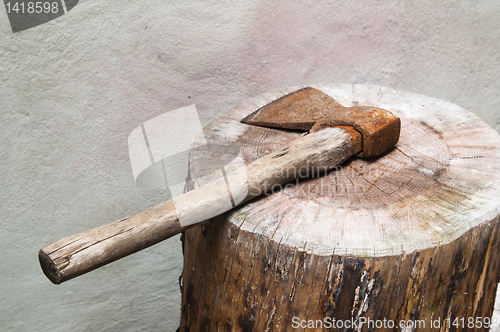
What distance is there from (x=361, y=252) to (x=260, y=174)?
A: 34cm

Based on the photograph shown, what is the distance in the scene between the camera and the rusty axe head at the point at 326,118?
1.39 m

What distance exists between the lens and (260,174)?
4.06ft

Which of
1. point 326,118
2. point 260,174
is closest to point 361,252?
point 260,174

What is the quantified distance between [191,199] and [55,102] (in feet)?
3.09

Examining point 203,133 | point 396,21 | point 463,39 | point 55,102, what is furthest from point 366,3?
point 55,102

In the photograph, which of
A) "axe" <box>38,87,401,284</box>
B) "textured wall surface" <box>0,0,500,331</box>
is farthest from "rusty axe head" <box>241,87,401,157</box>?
"textured wall surface" <box>0,0,500,331</box>

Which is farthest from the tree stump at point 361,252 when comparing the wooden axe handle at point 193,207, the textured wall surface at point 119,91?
the textured wall surface at point 119,91

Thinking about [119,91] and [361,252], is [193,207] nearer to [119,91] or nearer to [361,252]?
[361,252]

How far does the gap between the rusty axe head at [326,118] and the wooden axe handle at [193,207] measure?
1.7 inches

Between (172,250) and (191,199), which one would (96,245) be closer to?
(191,199)

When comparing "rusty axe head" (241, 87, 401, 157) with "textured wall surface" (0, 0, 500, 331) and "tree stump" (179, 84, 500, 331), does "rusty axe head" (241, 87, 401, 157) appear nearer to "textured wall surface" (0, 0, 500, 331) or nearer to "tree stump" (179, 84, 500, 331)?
"tree stump" (179, 84, 500, 331)

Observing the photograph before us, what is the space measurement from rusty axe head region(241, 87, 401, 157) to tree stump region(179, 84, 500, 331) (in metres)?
0.08

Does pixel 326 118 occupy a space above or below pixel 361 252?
above

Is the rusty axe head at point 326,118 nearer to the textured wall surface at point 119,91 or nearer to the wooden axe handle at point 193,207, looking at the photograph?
the wooden axe handle at point 193,207
